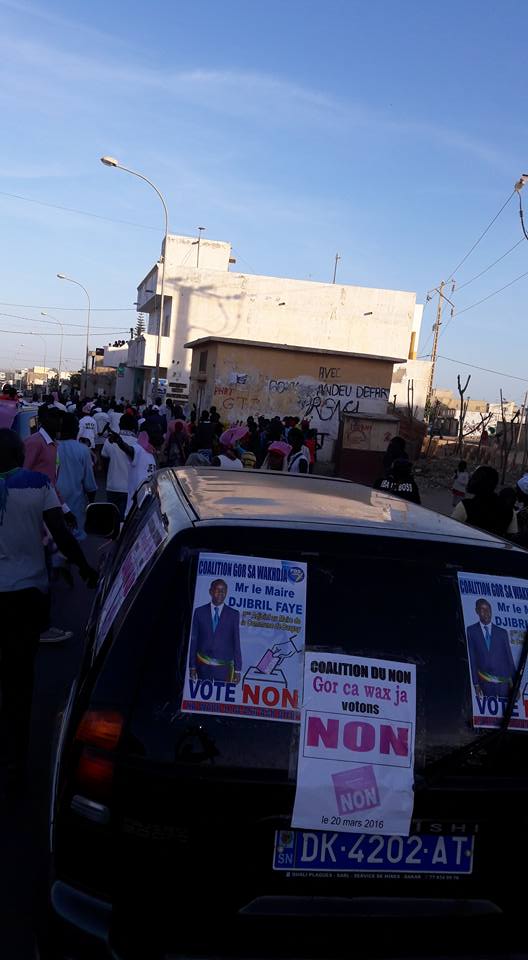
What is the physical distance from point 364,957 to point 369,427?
22486 mm

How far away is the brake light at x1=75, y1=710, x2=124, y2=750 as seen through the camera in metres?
2.29

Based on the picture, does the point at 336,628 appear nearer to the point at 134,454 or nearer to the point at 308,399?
the point at 134,454

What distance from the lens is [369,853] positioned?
2301 mm

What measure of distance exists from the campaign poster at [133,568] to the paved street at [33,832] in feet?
2.02

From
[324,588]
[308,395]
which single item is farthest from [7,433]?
[308,395]

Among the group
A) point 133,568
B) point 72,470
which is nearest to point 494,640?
point 133,568

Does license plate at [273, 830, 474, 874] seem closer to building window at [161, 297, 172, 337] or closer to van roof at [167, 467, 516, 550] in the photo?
van roof at [167, 467, 516, 550]

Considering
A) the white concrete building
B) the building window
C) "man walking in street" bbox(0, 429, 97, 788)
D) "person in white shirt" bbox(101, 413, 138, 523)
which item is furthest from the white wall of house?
"man walking in street" bbox(0, 429, 97, 788)

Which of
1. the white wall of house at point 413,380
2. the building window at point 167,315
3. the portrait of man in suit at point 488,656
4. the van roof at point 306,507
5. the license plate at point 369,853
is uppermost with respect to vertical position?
the building window at point 167,315

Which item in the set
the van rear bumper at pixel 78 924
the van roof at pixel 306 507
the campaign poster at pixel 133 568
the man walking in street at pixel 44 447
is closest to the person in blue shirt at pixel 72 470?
the man walking in street at pixel 44 447

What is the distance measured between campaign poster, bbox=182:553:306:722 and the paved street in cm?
75

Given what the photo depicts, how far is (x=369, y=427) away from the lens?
24422 millimetres

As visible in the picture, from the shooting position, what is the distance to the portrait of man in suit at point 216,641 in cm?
236

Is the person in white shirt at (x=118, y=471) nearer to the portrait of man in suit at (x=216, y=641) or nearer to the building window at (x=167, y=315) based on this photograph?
the portrait of man in suit at (x=216, y=641)
